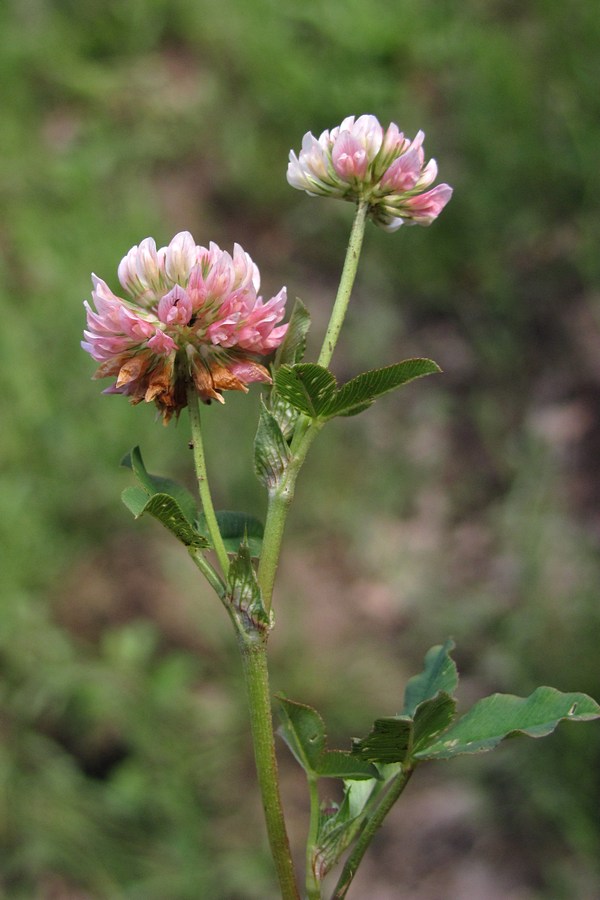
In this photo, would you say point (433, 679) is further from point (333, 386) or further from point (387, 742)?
point (333, 386)

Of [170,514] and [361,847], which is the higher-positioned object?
[170,514]

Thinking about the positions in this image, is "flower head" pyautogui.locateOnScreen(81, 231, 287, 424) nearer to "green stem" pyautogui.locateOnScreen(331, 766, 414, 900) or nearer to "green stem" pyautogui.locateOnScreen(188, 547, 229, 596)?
"green stem" pyautogui.locateOnScreen(188, 547, 229, 596)

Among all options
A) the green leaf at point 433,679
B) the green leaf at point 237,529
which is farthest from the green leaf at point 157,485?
the green leaf at point 433,679

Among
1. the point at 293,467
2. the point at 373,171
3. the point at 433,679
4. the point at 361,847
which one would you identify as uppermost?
the point at 373,171

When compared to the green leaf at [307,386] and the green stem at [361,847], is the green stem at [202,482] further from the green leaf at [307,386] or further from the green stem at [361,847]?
the green stem at [361,847]

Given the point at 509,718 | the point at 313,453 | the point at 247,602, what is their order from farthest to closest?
the point at 313,453 → the point at 509,718 → the point at 247,602

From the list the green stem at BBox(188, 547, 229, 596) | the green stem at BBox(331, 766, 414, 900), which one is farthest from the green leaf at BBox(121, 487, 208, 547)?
the green stem at BBox(331, 766, 414, 900)

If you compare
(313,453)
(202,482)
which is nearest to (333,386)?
(202,482)
